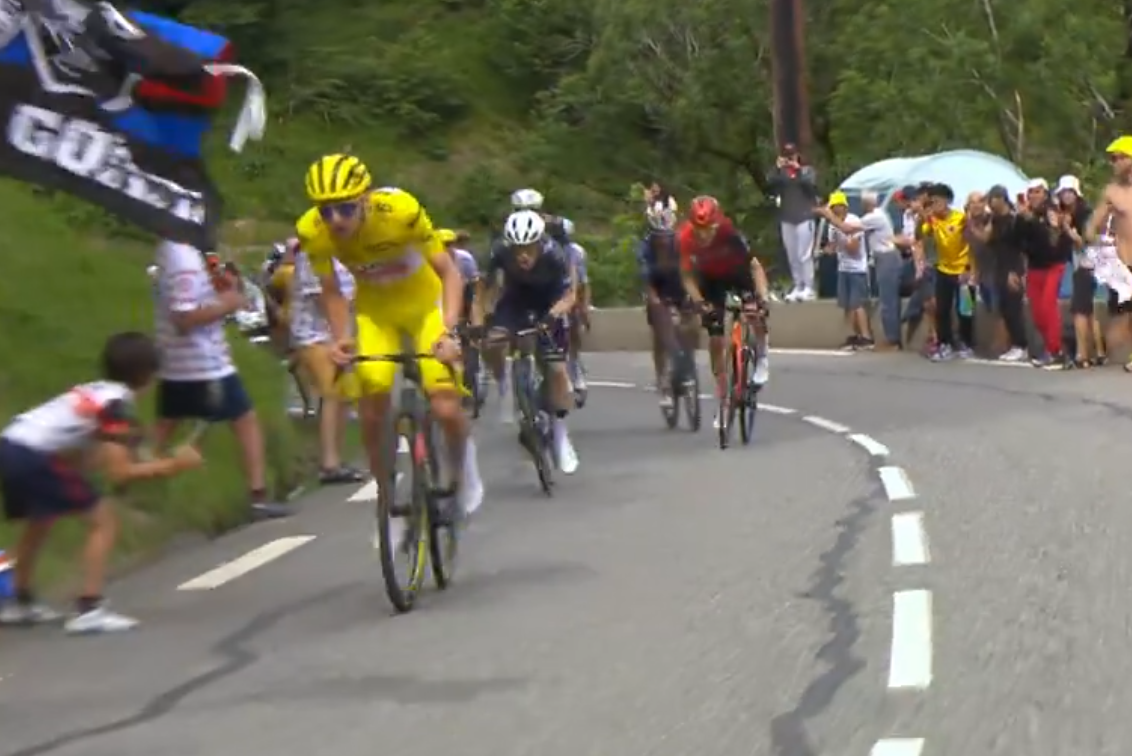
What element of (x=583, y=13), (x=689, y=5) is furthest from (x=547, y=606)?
(x=583, y=13)

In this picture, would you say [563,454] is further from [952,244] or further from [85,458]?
[952,244]

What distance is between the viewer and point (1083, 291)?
2055 cm

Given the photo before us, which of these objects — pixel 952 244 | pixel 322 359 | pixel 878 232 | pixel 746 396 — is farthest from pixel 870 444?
pixel 878 232

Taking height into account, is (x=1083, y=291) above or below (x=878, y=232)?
below

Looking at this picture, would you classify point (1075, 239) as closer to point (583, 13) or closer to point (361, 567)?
point (361, 567)

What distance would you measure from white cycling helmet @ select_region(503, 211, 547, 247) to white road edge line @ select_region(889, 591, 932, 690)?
168 inches

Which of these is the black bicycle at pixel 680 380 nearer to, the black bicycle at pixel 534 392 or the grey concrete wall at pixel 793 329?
the black bicycle at pixel 534 392

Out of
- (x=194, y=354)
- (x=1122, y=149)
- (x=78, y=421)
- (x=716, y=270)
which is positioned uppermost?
(x=1122, y=149)

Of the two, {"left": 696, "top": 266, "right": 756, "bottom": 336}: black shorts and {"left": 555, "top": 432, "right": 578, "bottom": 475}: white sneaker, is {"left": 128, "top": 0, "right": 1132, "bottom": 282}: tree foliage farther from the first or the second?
{"left": 555, "top": 432, "right": 578, "bottom": 475}: white sneaker

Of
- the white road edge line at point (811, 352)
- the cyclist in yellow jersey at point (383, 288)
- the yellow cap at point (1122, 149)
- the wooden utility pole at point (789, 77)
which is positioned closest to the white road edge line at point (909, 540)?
the cyclist in yellow jersey at point (383, 288)

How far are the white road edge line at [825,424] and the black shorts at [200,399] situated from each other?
5790 millimetres

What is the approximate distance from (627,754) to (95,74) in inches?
238

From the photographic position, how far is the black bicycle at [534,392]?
13.1 m

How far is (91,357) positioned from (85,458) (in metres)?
5.22
